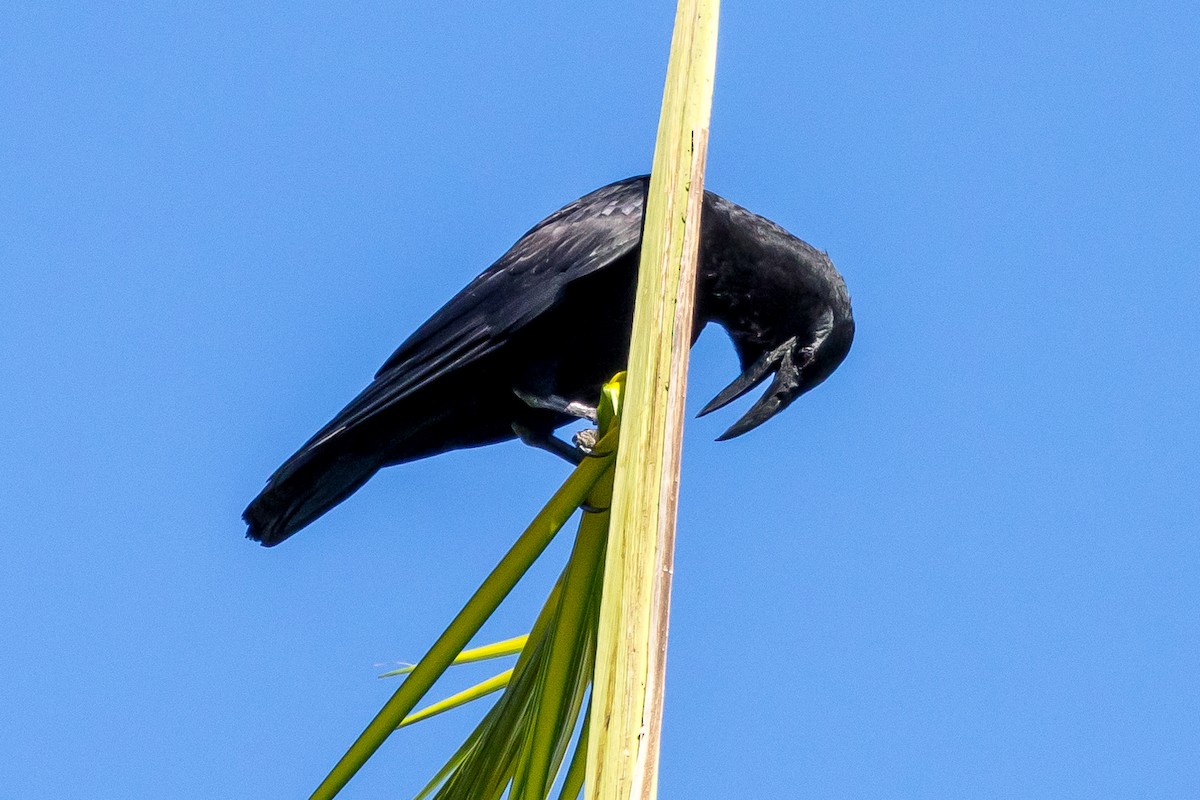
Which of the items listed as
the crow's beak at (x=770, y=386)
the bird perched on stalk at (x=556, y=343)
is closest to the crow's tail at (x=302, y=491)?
the bird perched on stalk at (x=556, y=343)

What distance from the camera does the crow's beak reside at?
13.3ft

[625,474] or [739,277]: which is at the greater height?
[739,277]

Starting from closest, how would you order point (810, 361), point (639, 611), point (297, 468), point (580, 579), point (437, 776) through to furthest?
point (639, 611) < point (580, 579) < point (437, 776) < point (297, 468) < point (810, 361)

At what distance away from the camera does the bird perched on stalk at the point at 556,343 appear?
384 centimetres

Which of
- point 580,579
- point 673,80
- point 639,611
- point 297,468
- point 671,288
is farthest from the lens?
point 297,468

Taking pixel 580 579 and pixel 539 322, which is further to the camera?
pixel 539 322

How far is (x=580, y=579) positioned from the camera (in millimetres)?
1882

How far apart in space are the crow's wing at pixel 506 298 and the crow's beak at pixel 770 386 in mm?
529

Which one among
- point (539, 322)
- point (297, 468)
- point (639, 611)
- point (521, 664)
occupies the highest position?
point (539, 322)

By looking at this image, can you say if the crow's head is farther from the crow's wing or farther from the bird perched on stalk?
the crow's wing

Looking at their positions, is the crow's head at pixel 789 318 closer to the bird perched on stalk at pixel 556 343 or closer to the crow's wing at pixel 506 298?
the bird perched on stalk at pixel 556 343

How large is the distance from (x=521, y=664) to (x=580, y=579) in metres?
0.19

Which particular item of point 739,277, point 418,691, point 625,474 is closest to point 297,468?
point 739,277

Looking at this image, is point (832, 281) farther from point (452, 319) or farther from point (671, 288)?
point (671, 288)
